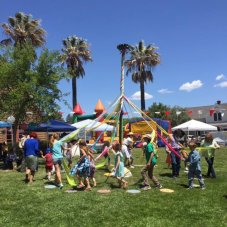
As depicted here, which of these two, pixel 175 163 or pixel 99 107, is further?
pixel 99 107

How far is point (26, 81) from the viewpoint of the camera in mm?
17047

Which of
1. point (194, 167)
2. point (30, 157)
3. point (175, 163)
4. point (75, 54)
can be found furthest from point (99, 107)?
point (194, 167)

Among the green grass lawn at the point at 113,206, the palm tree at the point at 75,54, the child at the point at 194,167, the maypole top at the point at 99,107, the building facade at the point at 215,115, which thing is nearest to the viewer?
the green grass lawn at the point at 113,206

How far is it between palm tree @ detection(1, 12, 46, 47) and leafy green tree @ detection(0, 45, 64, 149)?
14.5 metres

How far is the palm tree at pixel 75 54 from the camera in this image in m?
43.2

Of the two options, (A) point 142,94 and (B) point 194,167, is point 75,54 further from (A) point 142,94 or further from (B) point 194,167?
(B) point 194,167

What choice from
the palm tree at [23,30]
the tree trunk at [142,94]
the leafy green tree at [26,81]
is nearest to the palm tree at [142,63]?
the tree trunk at [142,94]

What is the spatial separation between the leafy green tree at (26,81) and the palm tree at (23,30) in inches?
572

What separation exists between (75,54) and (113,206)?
36573mm

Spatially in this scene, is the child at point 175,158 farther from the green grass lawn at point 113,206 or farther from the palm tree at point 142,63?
the palm tree at point 142,63

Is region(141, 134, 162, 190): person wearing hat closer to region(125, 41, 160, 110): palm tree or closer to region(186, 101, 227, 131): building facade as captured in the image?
region(125, 41, 160, 110): palm tree

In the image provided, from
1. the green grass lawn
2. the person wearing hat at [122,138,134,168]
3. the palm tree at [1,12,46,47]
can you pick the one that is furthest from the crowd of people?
the palm tree at [1,12,46,47]

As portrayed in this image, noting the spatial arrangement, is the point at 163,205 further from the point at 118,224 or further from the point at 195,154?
the point at 195,154

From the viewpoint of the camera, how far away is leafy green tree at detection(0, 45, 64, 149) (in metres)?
16.7
